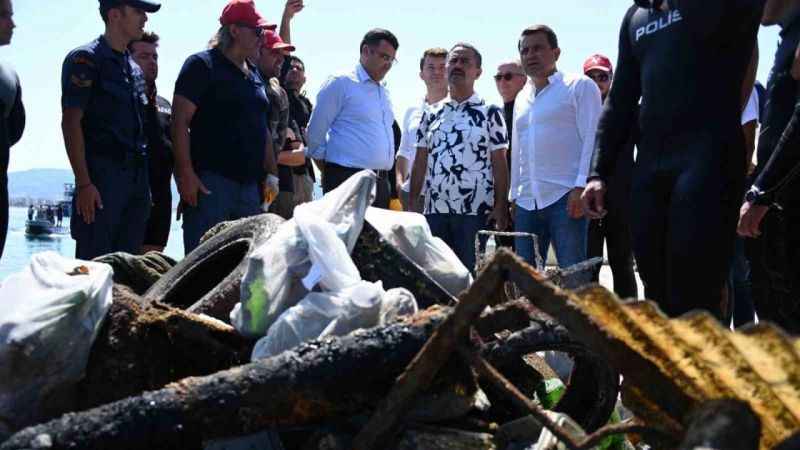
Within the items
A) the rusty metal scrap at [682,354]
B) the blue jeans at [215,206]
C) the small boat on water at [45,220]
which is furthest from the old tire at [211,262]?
the small boat on water at [45,220]

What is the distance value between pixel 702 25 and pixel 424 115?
3580mm

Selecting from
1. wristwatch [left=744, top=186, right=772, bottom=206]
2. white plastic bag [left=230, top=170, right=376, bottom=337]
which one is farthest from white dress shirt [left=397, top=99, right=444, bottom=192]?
white plastic bag [left=230, top=170, right=376, bottom=337]

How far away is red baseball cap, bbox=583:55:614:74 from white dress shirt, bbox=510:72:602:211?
Answer: 1.50 metres

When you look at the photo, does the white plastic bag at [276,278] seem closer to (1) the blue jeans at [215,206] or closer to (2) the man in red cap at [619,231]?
(1) the blue jeans at [215,206]

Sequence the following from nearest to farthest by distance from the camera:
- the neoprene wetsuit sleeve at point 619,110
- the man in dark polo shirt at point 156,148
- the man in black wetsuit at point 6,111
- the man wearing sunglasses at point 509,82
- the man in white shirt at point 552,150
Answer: the neoprene wetsuit sleeve at point 619,110 → the man in black wetsuit at point 6,111 → the man in white shirt at point 552,150 → the man in dark polo shirt at point 156,148 → the man wearing sunglasses at point 509,82

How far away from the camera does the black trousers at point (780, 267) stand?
3.53 m

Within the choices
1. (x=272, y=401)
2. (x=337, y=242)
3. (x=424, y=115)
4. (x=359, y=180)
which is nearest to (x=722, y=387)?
(x=272, y=401)

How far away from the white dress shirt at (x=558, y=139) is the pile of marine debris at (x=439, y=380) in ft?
8.96

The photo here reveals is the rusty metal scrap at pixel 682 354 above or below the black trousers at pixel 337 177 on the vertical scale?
above

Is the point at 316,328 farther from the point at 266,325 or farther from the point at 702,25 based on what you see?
the point at 702,25

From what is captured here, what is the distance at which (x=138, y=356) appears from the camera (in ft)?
8.82

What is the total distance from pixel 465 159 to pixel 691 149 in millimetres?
3065

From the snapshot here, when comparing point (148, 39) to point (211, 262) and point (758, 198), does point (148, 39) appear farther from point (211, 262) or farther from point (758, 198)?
point (758, 198)

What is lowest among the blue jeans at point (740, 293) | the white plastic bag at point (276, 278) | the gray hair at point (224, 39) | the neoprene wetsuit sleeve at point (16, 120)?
the blue jeans at point (740, 293)
